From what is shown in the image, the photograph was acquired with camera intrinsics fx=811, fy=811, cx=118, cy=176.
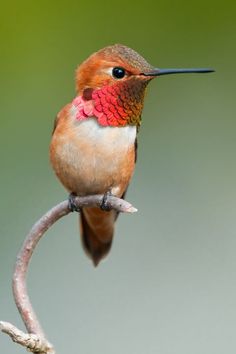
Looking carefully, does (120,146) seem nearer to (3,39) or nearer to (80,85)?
(80,85)

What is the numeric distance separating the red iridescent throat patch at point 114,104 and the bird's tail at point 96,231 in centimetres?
36

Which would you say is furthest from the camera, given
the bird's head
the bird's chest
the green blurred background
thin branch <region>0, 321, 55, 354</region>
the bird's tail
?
the green blurred background

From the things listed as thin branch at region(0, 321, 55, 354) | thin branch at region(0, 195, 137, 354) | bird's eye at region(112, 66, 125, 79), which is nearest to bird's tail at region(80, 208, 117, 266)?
bird's eye at region(112, 66, 125, 79)

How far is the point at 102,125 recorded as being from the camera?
150 centimetres

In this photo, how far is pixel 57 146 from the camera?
5.26 ft

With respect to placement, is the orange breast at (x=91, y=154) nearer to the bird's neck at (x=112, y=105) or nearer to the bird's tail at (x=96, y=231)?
the bird's neck at (x=112, y=105)

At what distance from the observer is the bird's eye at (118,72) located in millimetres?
1398

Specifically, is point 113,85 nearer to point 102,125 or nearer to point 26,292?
point 102,125

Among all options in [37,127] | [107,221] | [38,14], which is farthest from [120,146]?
[37,127]

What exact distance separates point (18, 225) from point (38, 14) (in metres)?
0.56

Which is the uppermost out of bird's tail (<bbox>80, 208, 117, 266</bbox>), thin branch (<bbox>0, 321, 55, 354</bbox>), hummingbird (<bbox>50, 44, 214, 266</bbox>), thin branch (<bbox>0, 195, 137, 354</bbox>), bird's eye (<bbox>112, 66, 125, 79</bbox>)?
bird's eye (<bbox>112, 66, 125, 79</bbox>)

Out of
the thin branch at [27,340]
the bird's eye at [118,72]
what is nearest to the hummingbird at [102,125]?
the bird's eye at [118,72]

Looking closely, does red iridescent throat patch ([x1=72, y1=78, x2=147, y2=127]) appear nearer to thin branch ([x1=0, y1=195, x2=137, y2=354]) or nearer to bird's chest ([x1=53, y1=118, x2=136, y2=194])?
bird's chest ([x1=53, y1=118, x2=136, y2=194])

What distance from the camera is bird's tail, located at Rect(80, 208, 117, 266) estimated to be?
1771 mm
